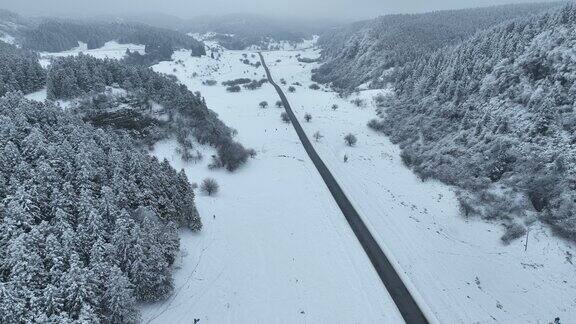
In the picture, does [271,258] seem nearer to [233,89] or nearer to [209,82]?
[233,89]

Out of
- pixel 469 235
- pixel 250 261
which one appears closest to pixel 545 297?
pixel 469 235

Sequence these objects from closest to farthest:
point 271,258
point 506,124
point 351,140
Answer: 1. point 271,258
2. point 506,124
3. point 351,140

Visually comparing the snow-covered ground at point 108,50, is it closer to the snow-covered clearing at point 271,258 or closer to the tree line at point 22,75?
the tree line at point 22,75

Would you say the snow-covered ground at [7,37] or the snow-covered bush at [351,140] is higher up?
the snow-covered bush at [351,140]

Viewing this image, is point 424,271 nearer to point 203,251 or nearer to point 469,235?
point 469,235

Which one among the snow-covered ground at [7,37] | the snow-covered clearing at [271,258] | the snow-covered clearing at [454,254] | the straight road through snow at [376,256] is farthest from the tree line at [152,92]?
the snow-covered ground at [7,37]

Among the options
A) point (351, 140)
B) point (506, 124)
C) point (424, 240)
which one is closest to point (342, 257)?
point (424, 240)
